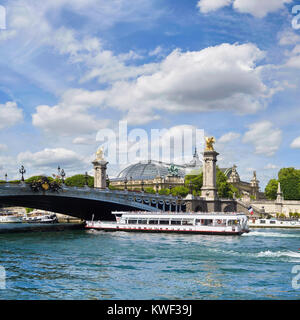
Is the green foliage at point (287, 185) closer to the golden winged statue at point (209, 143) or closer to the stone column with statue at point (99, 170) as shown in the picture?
the golden winged statue at point (209, 143)

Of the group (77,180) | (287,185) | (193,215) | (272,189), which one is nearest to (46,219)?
(77,180)

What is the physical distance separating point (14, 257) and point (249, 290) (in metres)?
18.0

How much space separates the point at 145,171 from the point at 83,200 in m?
114

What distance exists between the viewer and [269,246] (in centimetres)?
3891

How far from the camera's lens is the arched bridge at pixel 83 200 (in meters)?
53.5

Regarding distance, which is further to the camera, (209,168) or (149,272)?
(209,168)

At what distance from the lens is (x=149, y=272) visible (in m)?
25.0

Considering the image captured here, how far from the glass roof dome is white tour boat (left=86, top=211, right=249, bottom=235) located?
109 metres

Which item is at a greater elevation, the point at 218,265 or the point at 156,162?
the point at 156,162

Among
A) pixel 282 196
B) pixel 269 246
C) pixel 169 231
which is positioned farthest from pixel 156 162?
pixel 269 246

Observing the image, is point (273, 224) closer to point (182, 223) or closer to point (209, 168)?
point (209, 168)
